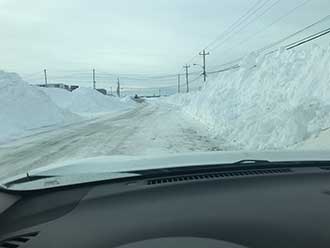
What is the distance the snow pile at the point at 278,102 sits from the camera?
14102 mm

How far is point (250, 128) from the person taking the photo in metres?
16.6

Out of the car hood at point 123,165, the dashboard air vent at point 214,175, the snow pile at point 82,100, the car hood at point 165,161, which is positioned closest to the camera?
the dashboard air vent at point 214,175

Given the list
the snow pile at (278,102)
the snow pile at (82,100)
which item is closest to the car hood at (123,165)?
the snow pile at (278,102)

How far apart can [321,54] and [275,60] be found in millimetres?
5820

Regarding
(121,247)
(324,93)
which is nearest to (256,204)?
(121,247)

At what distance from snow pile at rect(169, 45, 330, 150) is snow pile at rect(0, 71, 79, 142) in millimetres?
9730

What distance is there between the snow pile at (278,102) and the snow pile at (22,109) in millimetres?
9730

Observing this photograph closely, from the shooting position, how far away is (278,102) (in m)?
18.8

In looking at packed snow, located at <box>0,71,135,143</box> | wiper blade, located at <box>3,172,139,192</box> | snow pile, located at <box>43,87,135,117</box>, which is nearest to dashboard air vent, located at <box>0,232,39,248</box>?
wiper blade, located at <box>3,172,139,192</box>

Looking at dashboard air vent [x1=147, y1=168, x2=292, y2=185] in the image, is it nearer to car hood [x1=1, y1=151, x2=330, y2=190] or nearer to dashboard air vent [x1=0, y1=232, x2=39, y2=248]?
car hood [x1=1, y1=151, x2=330, y2=190]

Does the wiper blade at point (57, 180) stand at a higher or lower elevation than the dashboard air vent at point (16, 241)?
higher

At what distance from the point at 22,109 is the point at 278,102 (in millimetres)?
18400

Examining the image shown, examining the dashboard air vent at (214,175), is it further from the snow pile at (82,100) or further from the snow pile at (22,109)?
the snow pile at (82,100)

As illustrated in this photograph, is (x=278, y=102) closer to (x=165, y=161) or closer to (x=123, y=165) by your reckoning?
(x=165, y=161)
